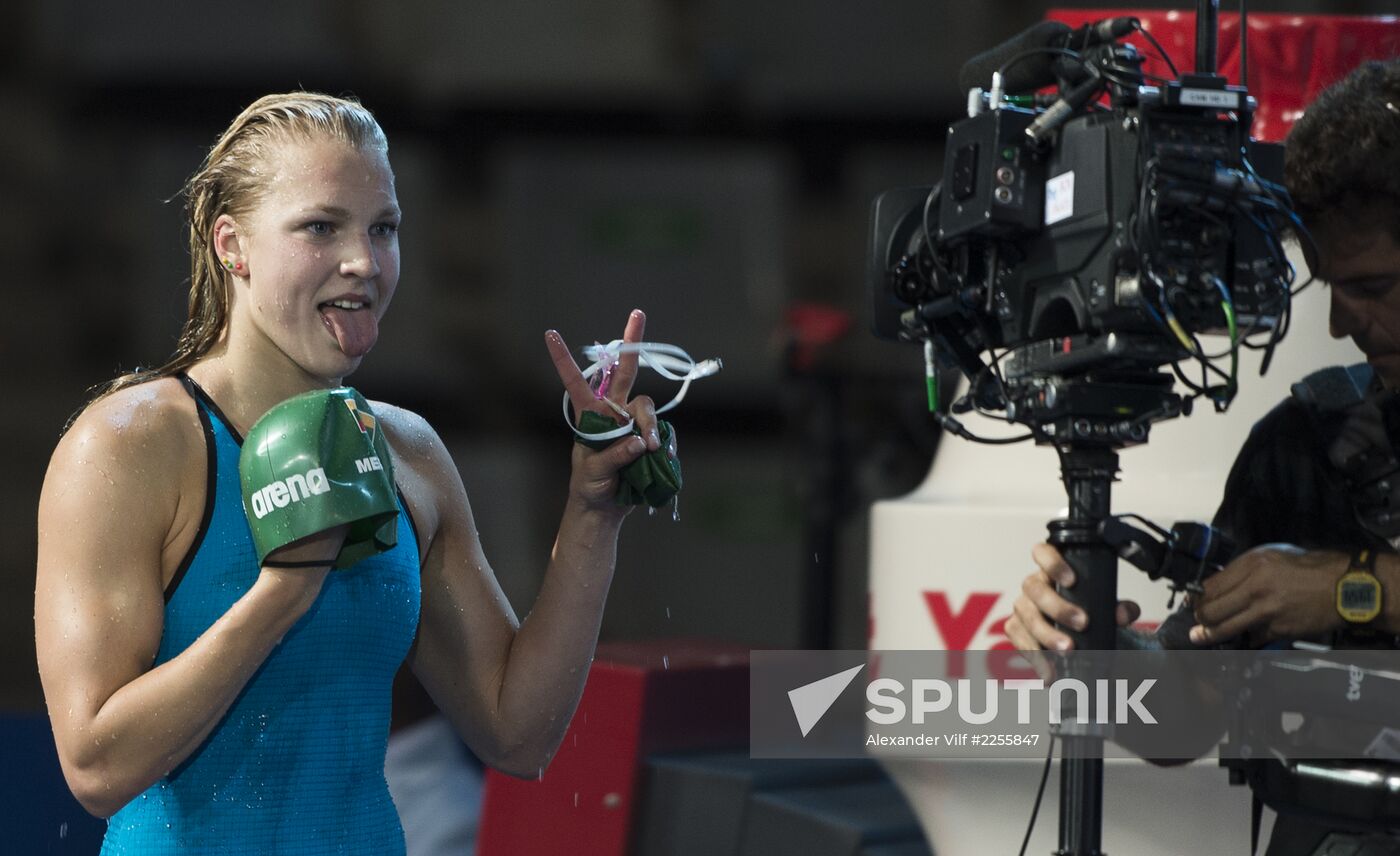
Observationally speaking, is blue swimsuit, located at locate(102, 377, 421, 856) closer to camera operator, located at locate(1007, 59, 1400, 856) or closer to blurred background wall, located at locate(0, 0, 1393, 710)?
camera operator, located at locate(1007, 59, 1400, 856)

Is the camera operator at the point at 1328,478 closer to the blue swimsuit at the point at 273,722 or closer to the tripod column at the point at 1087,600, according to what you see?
the tripod column at the point at 1087,600

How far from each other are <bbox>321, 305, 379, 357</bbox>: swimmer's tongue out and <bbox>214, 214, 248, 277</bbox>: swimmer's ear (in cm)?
10

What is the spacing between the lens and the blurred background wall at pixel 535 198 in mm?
5332

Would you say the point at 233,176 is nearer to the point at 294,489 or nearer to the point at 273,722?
the point at 294,489

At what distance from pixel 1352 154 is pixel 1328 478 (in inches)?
14.7

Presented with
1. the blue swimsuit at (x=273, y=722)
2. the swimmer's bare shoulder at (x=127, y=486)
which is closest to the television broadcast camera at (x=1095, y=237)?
the blue swimsuit at (x=273, y=722)

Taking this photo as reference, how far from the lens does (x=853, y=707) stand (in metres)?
2.68

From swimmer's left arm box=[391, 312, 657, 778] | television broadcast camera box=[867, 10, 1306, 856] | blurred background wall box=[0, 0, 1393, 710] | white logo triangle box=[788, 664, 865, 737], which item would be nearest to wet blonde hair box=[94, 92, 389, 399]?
swimmer's left arm box=[391, 312, 657, 778]

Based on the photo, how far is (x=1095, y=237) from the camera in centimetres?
153

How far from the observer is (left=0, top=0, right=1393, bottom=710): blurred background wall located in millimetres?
5332

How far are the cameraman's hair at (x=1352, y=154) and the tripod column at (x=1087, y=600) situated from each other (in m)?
0.40

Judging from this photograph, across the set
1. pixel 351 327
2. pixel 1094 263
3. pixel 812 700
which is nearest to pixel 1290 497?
pixel 1094 263

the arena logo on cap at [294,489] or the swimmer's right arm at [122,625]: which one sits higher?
the arena logo on cap at [294,489]

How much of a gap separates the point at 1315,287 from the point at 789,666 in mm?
918
